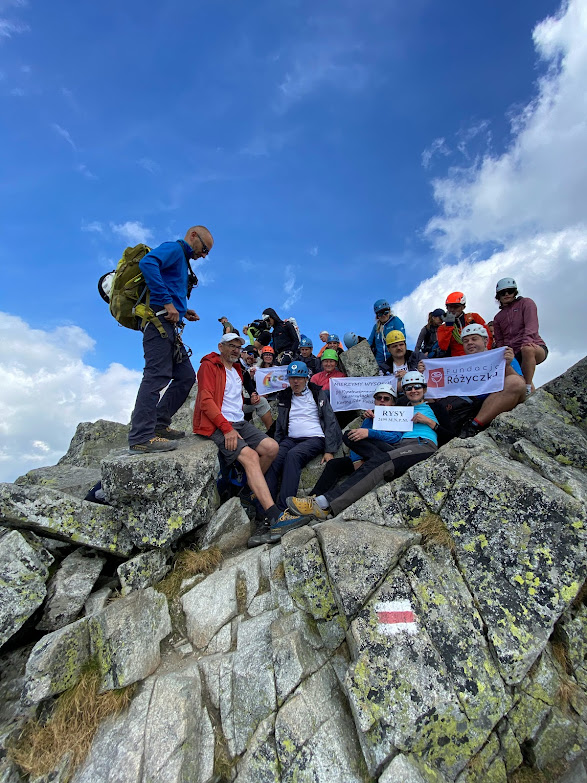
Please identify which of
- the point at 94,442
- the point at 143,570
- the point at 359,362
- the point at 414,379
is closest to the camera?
the point at 143,570

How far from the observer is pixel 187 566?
693 centimetres

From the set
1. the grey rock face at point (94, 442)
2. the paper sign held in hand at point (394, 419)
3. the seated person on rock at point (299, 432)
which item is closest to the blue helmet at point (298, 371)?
the seated person on rock at point (299, 432)

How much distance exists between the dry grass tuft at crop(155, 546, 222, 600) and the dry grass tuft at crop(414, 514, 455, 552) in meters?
3.77

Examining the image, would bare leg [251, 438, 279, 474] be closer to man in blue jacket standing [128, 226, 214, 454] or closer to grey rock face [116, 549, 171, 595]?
man in blue jacket standing [128, 226, 214, 454]

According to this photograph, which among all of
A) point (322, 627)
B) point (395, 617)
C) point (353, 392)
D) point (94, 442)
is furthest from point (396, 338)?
point (94, 442)

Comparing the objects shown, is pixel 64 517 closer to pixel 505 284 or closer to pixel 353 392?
pixel 353 392

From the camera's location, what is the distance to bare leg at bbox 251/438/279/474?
869cm

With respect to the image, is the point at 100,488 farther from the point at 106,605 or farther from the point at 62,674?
the point at 62,674

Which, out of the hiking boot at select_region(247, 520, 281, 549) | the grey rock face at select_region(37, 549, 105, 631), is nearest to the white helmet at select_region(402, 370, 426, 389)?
the hiking boot at select_region(247, 520, 281, 549)

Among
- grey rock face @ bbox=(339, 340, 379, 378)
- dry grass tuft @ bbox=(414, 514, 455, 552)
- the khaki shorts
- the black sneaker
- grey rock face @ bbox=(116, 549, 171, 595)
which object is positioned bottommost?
dry grass tuft @ bbox=(414, 514, 455, 552)

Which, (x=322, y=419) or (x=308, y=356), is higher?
(x=308, y=356)

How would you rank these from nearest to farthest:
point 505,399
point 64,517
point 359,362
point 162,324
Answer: point 64,517 < point 162,324 < point 505,399 < point 359,362

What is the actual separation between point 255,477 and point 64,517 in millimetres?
3546

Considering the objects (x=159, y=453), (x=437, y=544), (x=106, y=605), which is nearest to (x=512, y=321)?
(x=437, y=544)
